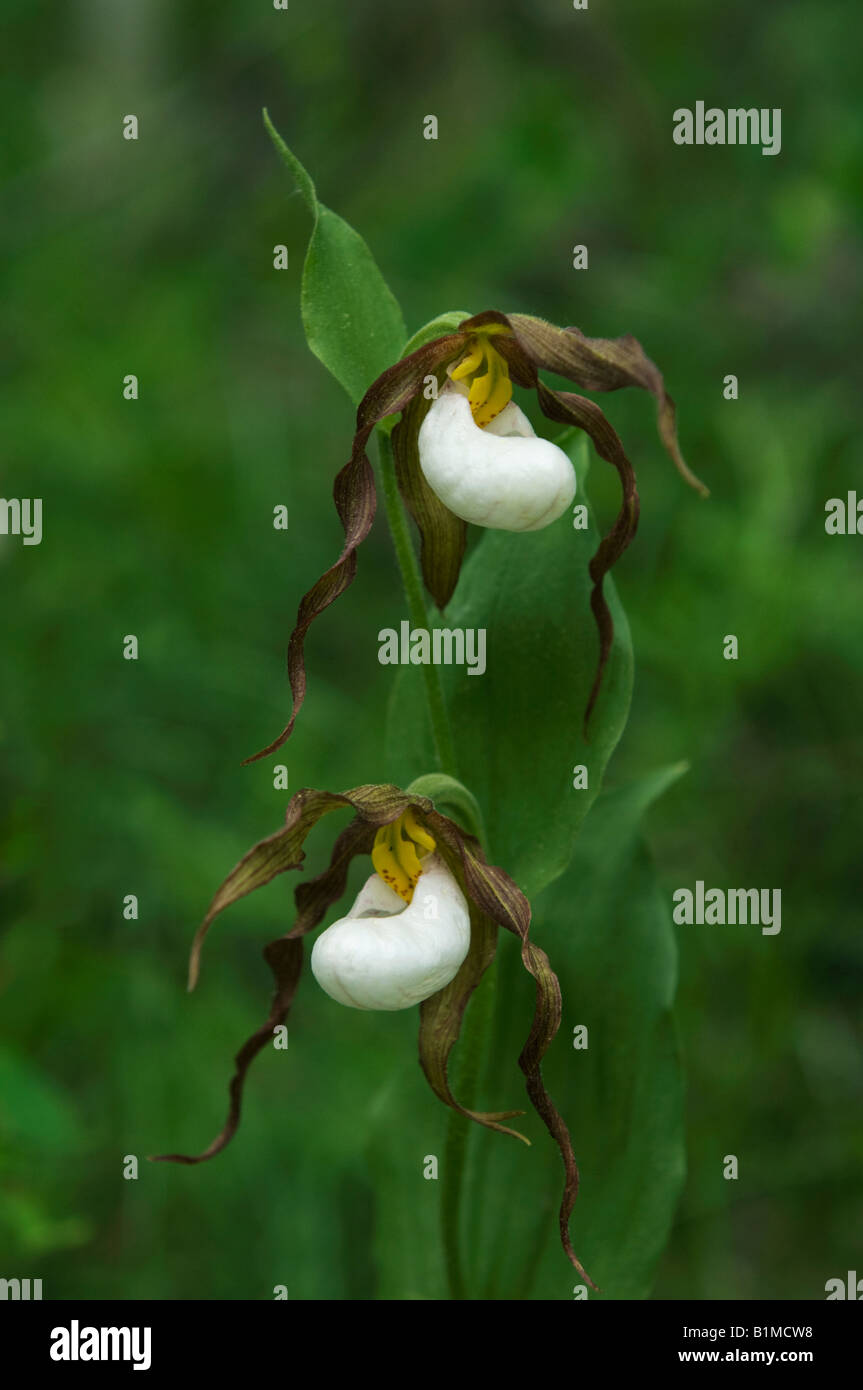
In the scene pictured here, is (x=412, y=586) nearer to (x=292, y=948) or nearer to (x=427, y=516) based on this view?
(x=427, y=516)

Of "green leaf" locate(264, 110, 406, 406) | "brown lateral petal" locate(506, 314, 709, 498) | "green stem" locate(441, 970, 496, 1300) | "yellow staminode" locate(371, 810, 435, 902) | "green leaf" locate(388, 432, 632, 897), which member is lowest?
"green stem" locate(441, 970, 496, 1300)

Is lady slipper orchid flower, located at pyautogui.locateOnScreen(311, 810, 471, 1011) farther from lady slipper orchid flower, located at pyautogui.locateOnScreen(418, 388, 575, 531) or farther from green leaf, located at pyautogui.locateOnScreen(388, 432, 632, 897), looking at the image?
lady slipper orchid flower, located at pyautogui.locateOnScreen(418, 388, 575, 531)

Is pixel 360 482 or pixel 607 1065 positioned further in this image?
pixel 607 1065

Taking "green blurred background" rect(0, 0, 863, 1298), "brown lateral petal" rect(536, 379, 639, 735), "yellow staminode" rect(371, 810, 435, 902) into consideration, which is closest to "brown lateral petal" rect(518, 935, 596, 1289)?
"yellow staminode" rect(371, 810, 435, 902)

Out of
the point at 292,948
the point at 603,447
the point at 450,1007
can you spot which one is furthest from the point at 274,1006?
the point at 603,447

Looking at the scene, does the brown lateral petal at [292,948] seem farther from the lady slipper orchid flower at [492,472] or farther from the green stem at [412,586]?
the lady slipper orchid flower at [492,472]
